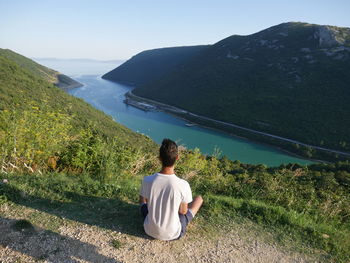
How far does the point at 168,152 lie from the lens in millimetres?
2924

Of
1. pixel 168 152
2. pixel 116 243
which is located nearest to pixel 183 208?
pixel 168 152

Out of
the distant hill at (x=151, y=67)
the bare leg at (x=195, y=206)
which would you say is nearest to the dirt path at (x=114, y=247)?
the bare leg at (x=195, y=206)

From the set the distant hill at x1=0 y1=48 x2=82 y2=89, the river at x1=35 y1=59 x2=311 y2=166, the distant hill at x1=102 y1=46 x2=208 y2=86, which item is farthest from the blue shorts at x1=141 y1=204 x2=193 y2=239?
the distant hill at x1=102 y1=46 x2=208 y2=86

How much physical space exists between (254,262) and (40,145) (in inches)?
159

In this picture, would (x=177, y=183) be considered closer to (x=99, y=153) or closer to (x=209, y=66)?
(x=99, y=153)

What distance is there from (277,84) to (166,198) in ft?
235

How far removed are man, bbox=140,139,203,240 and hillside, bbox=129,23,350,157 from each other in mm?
47956

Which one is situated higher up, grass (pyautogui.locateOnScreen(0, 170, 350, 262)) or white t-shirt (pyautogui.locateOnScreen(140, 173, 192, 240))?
white t-shirt (pyautogui.locateOnScreen(140, 173, 192, 240))

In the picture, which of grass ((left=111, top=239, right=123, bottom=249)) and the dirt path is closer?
the dirt path

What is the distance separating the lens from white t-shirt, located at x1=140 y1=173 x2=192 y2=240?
9.90 feet

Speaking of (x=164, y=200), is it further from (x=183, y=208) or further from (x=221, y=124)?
(x=221, y=124)

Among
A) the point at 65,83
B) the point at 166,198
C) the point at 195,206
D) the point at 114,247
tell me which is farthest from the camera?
the point at 65,83

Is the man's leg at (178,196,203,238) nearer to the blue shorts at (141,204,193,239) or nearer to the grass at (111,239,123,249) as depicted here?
the blue shorts at (141,204,193,239)

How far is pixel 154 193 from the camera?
3068mm
